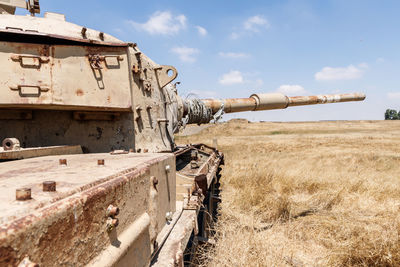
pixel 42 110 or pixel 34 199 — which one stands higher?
pixel 42 110

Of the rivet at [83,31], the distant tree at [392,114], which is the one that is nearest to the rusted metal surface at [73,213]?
the rivet at [83,31]

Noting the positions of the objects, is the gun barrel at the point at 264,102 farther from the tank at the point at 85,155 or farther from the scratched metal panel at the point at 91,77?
the scratched metal panel at the point at 91,77

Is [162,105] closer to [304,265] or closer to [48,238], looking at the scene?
[304,265]

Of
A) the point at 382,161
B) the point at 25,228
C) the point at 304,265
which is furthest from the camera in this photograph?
the point at 382,161

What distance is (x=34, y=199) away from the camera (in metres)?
1.14

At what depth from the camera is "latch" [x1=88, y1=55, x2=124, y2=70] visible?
321cm

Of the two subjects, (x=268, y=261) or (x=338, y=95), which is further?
(x=338, y=95)

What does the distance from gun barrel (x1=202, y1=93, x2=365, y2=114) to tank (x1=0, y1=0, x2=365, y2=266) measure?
1.37 metres

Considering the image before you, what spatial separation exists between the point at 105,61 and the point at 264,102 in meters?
4.21

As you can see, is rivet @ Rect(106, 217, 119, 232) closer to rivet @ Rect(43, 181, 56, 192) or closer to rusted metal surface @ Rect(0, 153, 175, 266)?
rusted metal surface @ Rect(0, 153, 175, 266)

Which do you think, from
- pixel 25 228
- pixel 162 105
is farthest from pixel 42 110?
pixel 25 228

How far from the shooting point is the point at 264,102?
22.2ft

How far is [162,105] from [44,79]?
67.4 inches

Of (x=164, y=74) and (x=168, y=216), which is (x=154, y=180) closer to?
(x=168, y=216)
